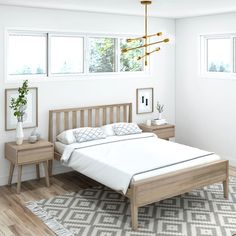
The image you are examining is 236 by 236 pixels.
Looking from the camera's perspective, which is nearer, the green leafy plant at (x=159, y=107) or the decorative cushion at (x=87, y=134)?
the decorative cushion at (x=87, y=134)

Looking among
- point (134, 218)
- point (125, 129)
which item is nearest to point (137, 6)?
point (125, 129)

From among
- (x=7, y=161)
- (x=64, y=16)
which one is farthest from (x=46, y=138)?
(x=64, y=16)

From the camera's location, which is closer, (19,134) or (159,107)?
(19,134)

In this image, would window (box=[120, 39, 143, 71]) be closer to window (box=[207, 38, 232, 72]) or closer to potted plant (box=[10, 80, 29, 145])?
window (box=[207, 38, 232, 72])

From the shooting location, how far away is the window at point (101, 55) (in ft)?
21.6

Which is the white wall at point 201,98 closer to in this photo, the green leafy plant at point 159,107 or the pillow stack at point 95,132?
the green leafy plant at point 159,107

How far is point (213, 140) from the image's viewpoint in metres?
6.98

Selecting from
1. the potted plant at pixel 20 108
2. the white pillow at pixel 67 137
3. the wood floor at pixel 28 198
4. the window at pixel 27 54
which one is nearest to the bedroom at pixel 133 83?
the wood floor at pixel 28 198

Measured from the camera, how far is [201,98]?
23.3ft

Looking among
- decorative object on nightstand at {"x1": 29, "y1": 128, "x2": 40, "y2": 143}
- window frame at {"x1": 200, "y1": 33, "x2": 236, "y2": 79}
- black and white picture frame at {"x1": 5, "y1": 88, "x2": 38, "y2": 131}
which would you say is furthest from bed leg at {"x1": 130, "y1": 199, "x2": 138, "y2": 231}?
window frame at {"x1": 200, "y1": 33, "x2": 236, "y2": 79}

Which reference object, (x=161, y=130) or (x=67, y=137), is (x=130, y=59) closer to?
(x=161, y=130)

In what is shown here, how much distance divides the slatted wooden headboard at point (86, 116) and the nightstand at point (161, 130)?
0.29 m

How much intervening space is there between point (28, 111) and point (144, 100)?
219cm

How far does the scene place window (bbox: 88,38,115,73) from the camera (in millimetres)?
6598
